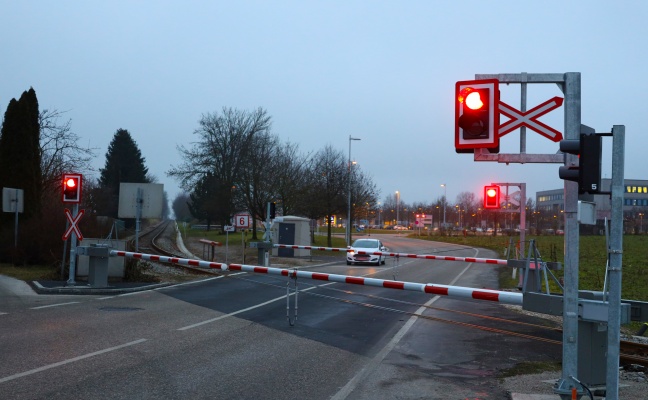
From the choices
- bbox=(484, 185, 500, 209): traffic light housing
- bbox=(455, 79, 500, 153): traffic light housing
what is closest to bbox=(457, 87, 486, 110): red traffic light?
bbox=(455, 79, 500, 153): traffic light housing

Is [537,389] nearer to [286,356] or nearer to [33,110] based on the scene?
[286,356]

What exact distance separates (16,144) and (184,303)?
16276 millimetres

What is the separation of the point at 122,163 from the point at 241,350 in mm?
75602

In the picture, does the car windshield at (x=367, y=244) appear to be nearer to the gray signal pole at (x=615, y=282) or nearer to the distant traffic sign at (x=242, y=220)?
the distant traffic sign at (x=242, y=220)

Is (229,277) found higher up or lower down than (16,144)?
lower down

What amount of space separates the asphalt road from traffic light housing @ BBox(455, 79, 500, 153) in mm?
2868

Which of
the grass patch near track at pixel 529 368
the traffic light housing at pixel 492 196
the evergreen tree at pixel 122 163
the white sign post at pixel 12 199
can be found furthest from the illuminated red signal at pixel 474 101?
the evergreen tree at pixel 122 163

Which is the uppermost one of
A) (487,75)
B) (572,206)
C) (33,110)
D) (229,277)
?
(33,110)

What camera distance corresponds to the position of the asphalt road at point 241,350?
24.7ft

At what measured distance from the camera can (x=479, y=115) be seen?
6883 millimetres

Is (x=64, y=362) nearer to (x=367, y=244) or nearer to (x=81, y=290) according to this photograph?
(x=81, y=290)

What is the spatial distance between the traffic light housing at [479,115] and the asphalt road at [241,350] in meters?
2.87

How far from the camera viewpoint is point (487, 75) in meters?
7.15

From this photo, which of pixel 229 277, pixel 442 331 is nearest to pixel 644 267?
pixel 229 277
